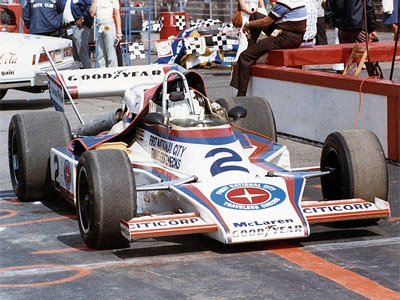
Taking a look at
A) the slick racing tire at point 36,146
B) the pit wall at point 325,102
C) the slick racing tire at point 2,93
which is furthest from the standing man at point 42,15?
the slick racing tire at point 36,146

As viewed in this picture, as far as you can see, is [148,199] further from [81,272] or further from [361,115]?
[361,115]

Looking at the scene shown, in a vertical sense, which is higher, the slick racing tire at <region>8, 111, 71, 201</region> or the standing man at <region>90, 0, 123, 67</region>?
the standing man at <region>90, 0, 123, 67</region>

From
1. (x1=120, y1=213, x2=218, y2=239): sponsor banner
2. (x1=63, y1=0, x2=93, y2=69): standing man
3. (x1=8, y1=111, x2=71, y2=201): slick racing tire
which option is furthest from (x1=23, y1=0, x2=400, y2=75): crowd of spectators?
(x1=120, y1=213, x2=218, y2=239): sponsor banner

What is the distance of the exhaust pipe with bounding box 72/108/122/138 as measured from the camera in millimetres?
8457

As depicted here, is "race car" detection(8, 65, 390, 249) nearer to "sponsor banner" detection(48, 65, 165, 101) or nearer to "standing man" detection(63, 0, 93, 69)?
"sponsor banner" detection(48, 65, 165, 101)

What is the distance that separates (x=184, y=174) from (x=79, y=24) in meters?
10.1

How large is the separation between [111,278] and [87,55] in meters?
11.1

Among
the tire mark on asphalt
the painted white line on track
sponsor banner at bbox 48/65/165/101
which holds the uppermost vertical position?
sponsor banner at bbox 48/65/165/101

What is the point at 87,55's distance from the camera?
16.6 meters

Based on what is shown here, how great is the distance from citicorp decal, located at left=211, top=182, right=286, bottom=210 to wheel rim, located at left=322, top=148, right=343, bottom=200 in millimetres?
783

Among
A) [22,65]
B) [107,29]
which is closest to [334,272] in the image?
[22,65]

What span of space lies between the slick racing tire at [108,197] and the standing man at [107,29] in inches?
395

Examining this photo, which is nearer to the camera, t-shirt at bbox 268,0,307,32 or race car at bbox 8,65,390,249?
race car at bbox 8,65,390,249

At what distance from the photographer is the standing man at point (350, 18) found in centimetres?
1336
